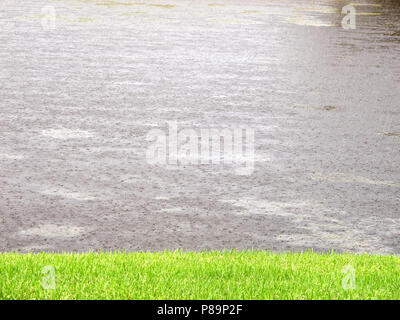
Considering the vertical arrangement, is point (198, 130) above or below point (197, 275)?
below

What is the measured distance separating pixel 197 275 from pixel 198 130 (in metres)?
5.18

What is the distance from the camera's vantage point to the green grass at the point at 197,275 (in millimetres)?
5645

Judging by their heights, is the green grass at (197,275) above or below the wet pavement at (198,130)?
above

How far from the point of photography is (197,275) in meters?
6.02

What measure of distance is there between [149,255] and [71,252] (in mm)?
703

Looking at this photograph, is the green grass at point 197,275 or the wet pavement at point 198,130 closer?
the green grass at point 197,275

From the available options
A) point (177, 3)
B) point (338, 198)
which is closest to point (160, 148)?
point (338, 198)

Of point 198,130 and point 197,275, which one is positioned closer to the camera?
point 197,275

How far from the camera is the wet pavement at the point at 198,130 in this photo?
7.30m

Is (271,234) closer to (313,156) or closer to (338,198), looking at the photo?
(338,198)

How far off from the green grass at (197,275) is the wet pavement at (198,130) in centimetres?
44

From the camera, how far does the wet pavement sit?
730 cm

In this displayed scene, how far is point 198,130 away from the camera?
11.0 metres
